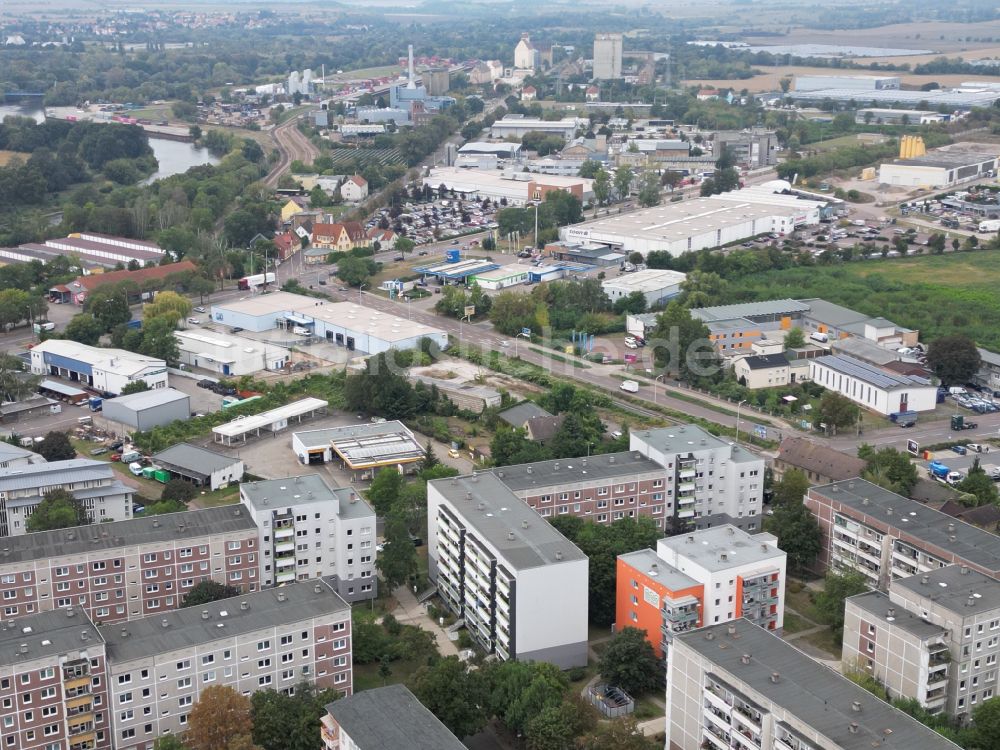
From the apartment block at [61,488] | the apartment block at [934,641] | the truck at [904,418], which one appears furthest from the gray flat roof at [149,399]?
the apartment block at [934,641]

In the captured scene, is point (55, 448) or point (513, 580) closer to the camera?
point (513, 580)

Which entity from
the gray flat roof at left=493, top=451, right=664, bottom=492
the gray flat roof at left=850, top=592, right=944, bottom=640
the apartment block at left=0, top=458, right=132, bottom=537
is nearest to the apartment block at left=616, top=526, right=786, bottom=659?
the gray flat roof at left=850, top=592, right=944, bottom=640

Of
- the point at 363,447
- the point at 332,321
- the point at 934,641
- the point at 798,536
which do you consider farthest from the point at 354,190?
the point at 934,641

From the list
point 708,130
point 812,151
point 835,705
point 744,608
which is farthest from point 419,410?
point 708,130

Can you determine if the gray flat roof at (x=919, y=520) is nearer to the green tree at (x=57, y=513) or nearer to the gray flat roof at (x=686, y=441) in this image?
the gray flat roof at (x=686, y=441)

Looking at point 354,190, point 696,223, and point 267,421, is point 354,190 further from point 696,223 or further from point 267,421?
point 267,421

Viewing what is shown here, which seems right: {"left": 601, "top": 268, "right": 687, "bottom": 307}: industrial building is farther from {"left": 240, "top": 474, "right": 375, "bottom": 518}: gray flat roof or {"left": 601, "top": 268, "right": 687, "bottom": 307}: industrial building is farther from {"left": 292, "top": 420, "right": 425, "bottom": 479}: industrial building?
{"left": 240, "top": 474, "right": 375, "bottom": 518}: gray flat roof
